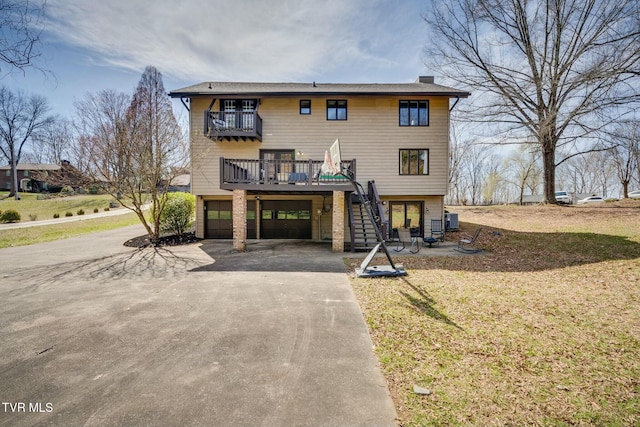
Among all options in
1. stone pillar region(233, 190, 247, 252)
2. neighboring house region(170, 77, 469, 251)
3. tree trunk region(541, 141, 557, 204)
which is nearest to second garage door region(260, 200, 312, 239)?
neighboring house region(170, 77, 469, 251)

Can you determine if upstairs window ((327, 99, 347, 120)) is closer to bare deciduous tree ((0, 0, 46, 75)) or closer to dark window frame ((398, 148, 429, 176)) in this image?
dark window frame ((398, 148, 429, 176))

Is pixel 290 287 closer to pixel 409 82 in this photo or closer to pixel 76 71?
pixel 76 71

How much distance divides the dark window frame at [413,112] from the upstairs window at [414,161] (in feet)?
5.07

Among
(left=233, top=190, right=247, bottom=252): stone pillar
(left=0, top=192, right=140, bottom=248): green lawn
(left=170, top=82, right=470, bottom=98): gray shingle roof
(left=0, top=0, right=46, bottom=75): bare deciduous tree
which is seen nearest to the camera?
(left=0, top=0, right=46, bottom=75): bare deciduous tree

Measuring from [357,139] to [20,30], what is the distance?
12.3 m

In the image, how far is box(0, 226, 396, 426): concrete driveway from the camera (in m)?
2.83

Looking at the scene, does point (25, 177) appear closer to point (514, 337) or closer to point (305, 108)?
point (305, 108)

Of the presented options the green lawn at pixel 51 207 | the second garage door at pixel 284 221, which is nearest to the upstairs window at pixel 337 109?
the second garage door at pixel 284 221

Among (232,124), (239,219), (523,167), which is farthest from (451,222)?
(523,167)

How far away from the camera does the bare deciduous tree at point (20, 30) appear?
3.22 meters

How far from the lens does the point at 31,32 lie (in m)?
3.36

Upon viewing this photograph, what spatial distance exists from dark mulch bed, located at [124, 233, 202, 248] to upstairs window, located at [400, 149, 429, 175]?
12173mm

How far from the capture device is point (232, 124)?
43.5ft

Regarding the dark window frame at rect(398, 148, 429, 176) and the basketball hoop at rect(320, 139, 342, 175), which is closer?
the basketball hoop at rect(320, 139, 342, 175)
